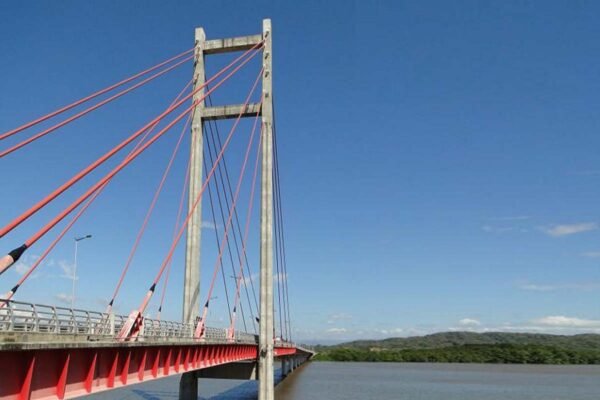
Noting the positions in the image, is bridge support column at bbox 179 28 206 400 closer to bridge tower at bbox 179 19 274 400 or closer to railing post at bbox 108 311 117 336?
bridge tower at bbox 179 19 274 400

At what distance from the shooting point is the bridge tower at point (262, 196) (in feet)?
119

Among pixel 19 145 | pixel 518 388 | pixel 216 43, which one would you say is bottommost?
pixel 518 388

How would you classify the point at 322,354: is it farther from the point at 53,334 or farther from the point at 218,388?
the point at 53,334

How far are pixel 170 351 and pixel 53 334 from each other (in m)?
8.36

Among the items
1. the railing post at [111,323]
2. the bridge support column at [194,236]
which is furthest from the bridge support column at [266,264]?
the railing post at [111,323]

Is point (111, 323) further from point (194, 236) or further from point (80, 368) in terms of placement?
point (194, 236)

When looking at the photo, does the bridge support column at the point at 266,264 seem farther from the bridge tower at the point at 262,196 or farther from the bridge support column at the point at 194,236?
the bridge support column at the point at 194,236

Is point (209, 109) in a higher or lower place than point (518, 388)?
higher

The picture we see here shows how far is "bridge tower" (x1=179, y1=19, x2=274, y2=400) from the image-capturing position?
3638 cm

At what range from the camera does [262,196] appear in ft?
130

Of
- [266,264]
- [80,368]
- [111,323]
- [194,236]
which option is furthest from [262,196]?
[80,368]

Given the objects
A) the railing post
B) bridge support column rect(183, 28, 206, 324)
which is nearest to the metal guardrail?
the railing post

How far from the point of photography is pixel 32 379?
12.8 meters

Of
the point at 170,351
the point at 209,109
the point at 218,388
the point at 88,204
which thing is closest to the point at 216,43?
the point at 209,109
